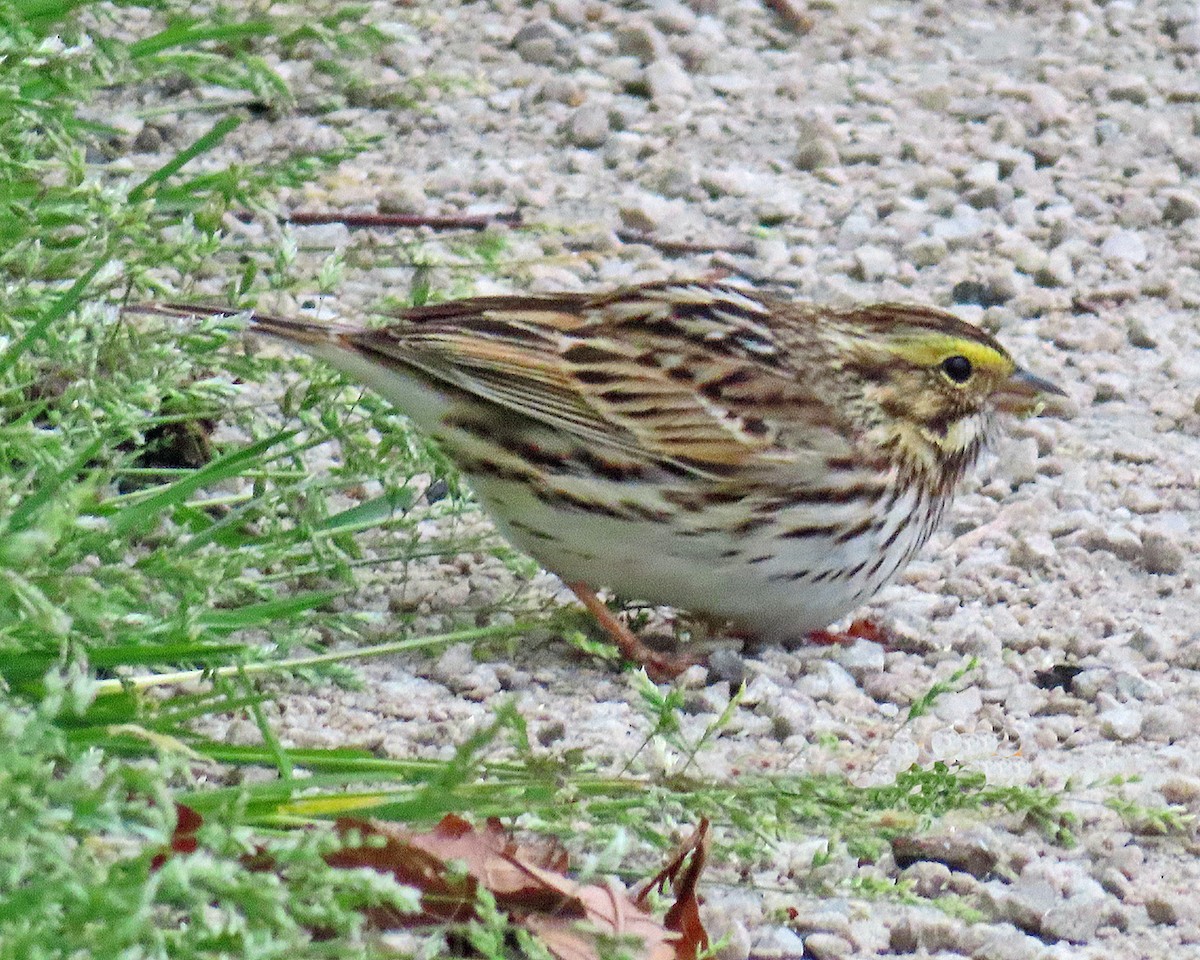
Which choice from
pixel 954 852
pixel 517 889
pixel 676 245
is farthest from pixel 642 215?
pixel 517 889

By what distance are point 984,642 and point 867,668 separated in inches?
11.3

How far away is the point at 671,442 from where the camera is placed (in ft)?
15.9

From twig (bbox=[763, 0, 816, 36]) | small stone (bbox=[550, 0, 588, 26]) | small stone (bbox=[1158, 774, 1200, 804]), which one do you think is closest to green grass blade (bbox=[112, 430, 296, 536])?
small stone (bbox=[1158, 774, 1200, 804])

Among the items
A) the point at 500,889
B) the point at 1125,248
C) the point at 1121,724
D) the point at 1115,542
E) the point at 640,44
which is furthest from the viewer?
the point at 640,44

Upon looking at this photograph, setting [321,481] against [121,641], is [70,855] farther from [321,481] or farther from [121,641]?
[321,481]

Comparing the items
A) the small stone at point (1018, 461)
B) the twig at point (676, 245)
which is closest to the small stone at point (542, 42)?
the twig at point (676, 245)

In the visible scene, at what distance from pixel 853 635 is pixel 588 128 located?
2707mm

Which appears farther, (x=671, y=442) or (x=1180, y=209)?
(x=1180, y=209)

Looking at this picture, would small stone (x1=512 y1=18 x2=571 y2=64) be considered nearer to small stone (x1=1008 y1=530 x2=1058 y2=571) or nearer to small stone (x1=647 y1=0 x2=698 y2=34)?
small stone (x1=647 y1=0 x2=698 y2=34)

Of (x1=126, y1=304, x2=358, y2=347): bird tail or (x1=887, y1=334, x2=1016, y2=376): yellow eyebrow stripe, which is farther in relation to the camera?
Result: (x1=887, y1=334, x2=1016, y2=376): yellow eyebrow stripe

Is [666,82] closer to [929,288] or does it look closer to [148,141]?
[929,288]

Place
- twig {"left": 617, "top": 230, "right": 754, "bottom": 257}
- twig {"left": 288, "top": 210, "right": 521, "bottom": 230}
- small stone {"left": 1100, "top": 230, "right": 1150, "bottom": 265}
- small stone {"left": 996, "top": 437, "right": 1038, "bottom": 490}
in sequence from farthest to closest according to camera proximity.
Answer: small stone {"left": 1100, "top": 230, "right": 1150, "bottom": 265} < twig {"left": 617, "top": 230, "right": 754, "bottom": 257} < twig {"left": 288, "top": 210, "right": 521, "bottom": 230} < small stone {"left": 996, "top": 437, "right": 1038, "bottom": 490}

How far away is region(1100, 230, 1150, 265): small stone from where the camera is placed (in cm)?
698

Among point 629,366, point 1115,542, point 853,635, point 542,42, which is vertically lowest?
point 853,635
